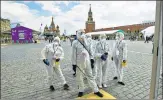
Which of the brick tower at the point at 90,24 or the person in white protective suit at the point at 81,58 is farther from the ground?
the brick tower at the point at 90,24

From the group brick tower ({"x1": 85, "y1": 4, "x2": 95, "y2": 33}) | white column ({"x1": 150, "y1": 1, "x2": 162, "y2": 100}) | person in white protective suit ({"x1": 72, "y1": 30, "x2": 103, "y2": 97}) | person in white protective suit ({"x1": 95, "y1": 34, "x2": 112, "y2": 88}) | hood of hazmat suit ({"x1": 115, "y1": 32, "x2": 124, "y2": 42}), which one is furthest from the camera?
brick tower ({"x1": 85, "y1": 4, "x2": 95, "y2": 33})

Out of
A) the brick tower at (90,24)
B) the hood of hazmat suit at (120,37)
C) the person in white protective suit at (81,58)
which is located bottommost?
the person in white protective suit at (81,58)

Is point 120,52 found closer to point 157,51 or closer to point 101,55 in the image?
point 101,55

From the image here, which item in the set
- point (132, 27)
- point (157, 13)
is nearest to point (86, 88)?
point (157, 13)

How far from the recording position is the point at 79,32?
175 inches

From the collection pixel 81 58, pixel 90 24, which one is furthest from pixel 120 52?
pixel 90 24

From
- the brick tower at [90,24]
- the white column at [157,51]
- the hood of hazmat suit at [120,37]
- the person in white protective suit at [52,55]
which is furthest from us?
the brick tower at [90,24]

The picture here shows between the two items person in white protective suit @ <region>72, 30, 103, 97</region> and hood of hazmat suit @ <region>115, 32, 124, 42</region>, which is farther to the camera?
hood of hazmat suit @ <region>115, 32, 124, 42</region>

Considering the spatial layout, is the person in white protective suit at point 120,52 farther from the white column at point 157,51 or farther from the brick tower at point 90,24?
the brick tower at point 90,24

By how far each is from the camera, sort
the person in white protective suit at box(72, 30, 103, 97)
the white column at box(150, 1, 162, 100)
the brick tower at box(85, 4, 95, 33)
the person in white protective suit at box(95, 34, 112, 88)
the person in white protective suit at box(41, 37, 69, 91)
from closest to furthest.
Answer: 1. the white column at box(150, 1, 162, 100)
2. the person in white protective suit at box(72, 30, 103, 97)
3. the person in white protective suit at box(41, 37, 69, 91)
4. the person in white protective suit at box(95, 34, 112, 88)
5. the brick tower at box(85, 4, 95, 33)

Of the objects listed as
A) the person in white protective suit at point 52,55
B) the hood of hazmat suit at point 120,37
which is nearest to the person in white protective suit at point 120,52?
the hood of hazmat suit at point 120,37

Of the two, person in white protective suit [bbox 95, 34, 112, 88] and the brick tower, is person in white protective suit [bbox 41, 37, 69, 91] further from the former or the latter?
the brick tower

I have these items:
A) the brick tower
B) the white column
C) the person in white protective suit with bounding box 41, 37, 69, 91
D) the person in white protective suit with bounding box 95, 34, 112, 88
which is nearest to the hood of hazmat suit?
the person in white protective suit with bounding box 95, 34, 112, 88

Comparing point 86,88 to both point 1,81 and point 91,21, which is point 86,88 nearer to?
point 1,81
